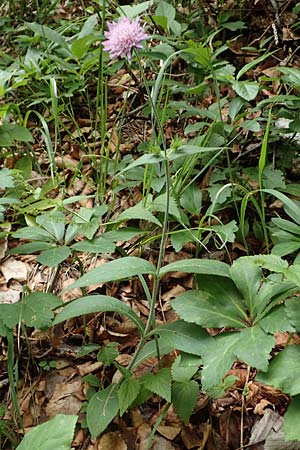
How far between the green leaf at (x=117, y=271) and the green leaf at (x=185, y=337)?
157 mm

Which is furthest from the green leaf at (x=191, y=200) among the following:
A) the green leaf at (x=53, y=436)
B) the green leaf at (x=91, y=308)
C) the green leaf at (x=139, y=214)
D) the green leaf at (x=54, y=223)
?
the green leaf at (x=53, y=436)

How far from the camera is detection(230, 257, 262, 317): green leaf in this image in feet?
4.04

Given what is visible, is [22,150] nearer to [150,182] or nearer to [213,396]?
[150,182]

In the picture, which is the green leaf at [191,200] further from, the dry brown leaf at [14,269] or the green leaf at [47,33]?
the green leaf at [47,33]

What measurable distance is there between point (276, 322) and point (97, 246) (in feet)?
1.84

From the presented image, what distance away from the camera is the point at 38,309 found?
1.33 m

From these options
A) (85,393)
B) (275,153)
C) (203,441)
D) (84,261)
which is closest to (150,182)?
(84,261)

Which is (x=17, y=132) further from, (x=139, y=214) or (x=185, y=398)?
(x=185, y=398)

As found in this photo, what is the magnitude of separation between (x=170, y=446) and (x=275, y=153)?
113cm

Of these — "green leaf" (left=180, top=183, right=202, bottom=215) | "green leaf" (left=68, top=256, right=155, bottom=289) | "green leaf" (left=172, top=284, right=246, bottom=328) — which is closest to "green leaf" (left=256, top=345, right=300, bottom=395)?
"green leaf" (left=172, top=284, right=246, bottom=328)

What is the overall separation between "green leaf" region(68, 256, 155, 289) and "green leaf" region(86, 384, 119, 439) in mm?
339

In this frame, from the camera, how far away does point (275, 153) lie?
1.93m

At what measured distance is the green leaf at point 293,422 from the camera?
1.01m

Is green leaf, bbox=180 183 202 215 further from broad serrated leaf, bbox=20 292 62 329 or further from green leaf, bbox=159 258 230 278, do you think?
broad serrated leaf, bbox=20 292 62 329
